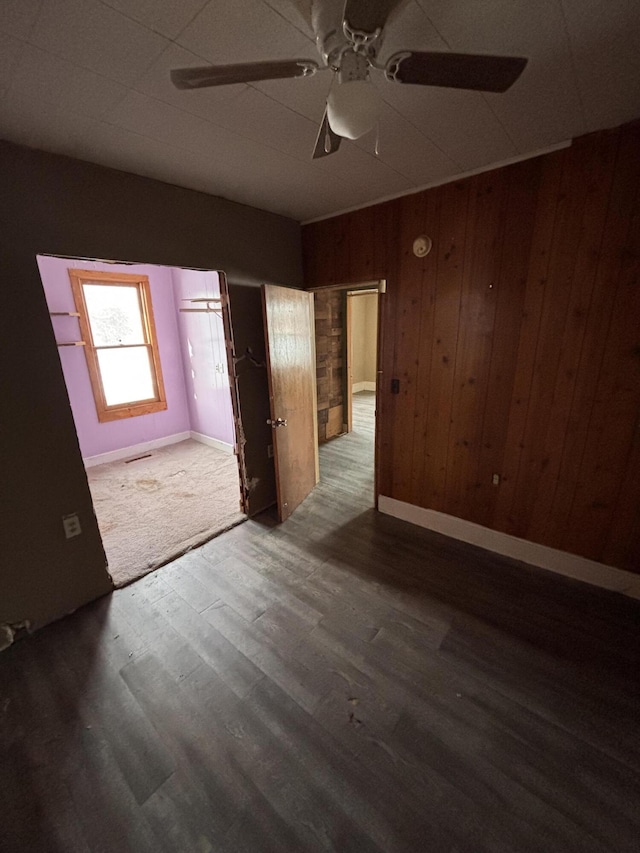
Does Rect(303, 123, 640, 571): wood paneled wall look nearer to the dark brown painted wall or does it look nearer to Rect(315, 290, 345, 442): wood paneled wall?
the dark brown painted wall

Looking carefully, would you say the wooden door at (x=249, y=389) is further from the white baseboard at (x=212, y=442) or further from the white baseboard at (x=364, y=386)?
the white baseboard at (x=364, y=386)

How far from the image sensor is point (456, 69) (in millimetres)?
941

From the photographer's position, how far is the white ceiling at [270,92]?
98 cm

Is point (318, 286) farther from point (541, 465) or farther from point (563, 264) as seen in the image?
point (541, 465)

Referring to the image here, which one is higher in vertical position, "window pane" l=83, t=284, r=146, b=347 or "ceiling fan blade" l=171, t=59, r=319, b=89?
"ceiling fan blade" l=171, t=59, r=319, b=89

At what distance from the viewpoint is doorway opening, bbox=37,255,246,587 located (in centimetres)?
326

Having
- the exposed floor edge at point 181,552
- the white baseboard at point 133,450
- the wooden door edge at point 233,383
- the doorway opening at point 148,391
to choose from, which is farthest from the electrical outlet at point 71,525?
the white baseboard at point 133,450

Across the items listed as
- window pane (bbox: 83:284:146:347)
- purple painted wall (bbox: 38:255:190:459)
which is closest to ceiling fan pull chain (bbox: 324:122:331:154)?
purple painted wall (bbox: 38:255:190:459)

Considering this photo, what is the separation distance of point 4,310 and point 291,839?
2466 millimetres

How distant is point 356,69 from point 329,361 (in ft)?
12.9

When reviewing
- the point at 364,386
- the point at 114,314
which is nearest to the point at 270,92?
the point at 114,314

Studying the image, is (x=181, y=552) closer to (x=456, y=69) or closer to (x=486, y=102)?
(x=456, y=69)

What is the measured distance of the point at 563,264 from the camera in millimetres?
1905

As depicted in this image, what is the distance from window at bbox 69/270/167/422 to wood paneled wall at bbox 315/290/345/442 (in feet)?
7.35
